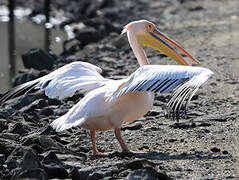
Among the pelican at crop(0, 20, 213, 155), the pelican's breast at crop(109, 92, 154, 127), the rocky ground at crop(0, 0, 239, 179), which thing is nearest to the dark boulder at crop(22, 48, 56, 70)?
the rocky ground at crop(0, 0, 239, 179)

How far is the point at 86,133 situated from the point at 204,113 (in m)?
1.61

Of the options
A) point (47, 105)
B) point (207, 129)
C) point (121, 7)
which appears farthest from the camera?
point (121, 7)

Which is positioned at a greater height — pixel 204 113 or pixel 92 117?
pixel 92 117

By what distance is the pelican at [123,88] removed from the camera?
5.32 m

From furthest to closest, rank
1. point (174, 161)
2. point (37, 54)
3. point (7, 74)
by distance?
point (7, 74)
point (37, 54)
point (174, 161)

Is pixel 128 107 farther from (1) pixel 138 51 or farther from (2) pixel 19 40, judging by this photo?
(2) pixel 19 40

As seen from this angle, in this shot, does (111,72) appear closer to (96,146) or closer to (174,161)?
(96,146)

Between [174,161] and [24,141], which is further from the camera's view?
[24,141]

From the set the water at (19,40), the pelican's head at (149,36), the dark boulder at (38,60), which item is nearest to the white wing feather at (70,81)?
the pelican's head at (149,36)

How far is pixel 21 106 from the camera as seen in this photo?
29.2 feet

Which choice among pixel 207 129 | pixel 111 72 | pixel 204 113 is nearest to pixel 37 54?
pixel 111 72

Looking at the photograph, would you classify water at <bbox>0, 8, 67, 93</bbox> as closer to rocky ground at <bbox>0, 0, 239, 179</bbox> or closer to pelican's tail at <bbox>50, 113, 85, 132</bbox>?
rocky ground at <bbox>0, 0, 239, 179</bbox>

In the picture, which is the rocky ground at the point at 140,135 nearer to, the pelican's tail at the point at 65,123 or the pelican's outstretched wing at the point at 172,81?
the pelican's tail at the point at 65,123

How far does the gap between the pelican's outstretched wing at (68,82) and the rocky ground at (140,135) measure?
47 centimetres
